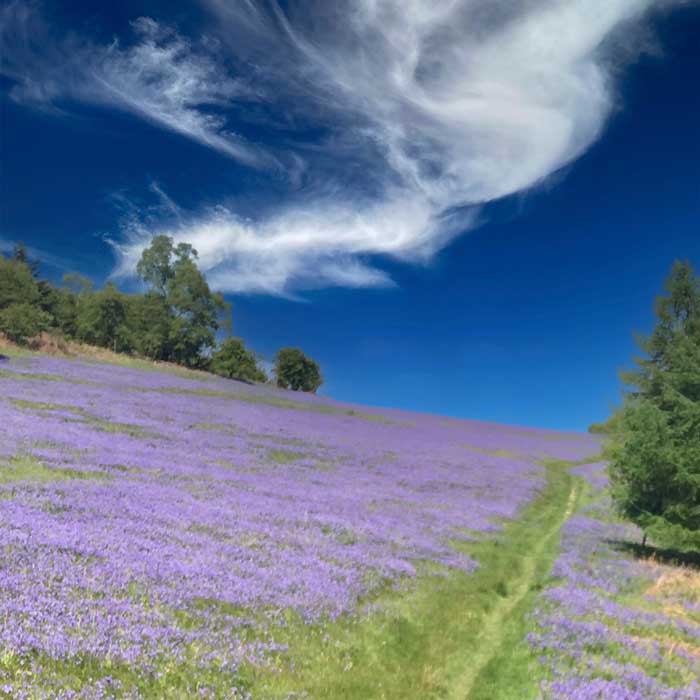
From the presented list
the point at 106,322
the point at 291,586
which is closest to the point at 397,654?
the point at 291,586

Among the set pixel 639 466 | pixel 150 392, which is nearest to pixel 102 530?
pixel 639 466

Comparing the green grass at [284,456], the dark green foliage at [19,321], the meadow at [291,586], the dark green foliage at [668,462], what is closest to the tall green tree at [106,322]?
the dark green foliage at [19,321]

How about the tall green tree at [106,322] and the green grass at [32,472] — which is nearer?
the green grass at [32,472]

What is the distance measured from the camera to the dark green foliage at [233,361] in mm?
96125

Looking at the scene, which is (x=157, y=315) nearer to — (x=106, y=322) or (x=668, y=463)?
(x=106, y=322)

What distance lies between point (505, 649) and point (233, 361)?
90.5m

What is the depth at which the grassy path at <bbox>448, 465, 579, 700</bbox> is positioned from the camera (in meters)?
9.87

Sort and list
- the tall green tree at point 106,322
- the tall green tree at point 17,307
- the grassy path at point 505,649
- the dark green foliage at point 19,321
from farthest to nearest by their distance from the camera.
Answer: the tall green tree at point 106,322 < the tall green tree at point 17,307 < the dark green foliage at point 19,321 < the grassy path at point 505,649

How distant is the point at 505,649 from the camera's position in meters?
11.7

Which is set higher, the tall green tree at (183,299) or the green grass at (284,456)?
the tall green tree at (183,299)

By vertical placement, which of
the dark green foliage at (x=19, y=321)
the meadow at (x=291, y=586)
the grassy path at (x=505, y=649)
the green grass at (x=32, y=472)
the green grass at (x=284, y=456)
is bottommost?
the grassy path at (x=505, y=649)

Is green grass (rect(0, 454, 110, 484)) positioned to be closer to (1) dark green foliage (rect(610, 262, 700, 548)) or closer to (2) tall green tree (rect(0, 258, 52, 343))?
(1) dark green foliage (rect(610, 262, 700, 548))

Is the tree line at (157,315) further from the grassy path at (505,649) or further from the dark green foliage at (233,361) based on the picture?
the grassy path at (505,649)

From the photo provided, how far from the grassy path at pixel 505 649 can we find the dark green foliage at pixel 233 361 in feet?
268
